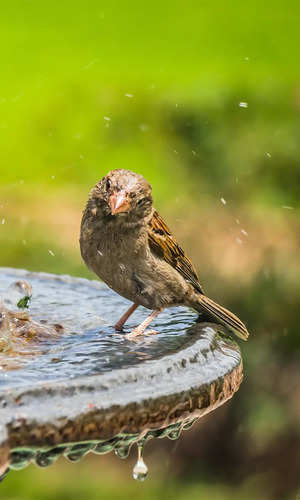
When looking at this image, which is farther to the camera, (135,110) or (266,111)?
(135,110)

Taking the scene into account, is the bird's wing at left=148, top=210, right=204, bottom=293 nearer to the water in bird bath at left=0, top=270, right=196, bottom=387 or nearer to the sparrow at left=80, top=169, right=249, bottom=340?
the sparrow at left=80, top=169, right=249, bottom=340

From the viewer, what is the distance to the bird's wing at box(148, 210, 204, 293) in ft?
11.9

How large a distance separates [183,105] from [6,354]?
12.3 ft

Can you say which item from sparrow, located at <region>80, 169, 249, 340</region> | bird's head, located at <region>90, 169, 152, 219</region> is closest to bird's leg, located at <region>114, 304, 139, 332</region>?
sparrow, located at <region>80, 169, 249, 340</region>

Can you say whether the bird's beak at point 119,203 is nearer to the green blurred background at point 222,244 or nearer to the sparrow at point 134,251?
the sparrow at point 134,251

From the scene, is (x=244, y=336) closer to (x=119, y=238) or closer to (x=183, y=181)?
(x=119, y=238)

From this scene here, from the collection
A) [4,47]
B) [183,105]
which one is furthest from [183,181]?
[4,47]

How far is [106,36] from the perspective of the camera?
12.6 m

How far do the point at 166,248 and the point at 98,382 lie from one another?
58.4 inches

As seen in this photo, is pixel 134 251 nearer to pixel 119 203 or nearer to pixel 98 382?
pixel 119 203

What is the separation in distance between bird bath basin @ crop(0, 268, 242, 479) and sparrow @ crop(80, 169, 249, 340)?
0.42ft

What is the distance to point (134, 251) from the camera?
3512 millimetres

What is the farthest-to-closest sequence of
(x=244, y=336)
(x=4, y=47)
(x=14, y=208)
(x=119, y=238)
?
(x=4, y=47) → (x=14, y=208) → (x=244, y=336) → (x=119, y=238)

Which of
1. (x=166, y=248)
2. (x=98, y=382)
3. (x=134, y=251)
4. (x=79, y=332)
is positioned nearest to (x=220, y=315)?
(x=166, y=248)
